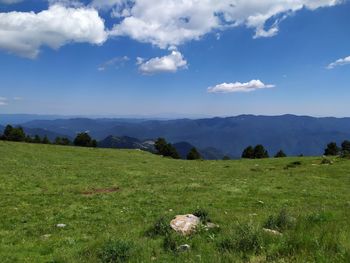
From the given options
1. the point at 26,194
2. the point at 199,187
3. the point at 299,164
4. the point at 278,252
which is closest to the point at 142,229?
the point at 278,252

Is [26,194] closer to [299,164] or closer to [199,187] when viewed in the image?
[199,187]

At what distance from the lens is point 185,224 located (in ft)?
43.6

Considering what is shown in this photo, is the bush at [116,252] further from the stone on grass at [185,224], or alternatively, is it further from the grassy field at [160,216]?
the stone on grass at [185,224]

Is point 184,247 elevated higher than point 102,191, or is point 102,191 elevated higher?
point 184,247

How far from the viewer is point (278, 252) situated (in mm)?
9367

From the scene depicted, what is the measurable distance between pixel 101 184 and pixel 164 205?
409 inches

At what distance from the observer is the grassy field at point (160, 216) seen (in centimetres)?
1006

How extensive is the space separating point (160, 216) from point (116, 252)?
688 cm

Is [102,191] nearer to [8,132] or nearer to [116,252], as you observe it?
[116,252]

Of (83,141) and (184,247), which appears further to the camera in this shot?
(83,141)

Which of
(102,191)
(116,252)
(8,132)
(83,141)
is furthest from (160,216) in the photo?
(83,141)

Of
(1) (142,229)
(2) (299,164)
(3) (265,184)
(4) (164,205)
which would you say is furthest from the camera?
(2) (299,164)

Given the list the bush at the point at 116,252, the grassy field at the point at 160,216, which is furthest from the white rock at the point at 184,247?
the bush at the point at 116,252

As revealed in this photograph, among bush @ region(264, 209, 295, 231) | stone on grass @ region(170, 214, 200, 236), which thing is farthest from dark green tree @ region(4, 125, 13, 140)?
bush @ region(264, 209, 295, 231)
